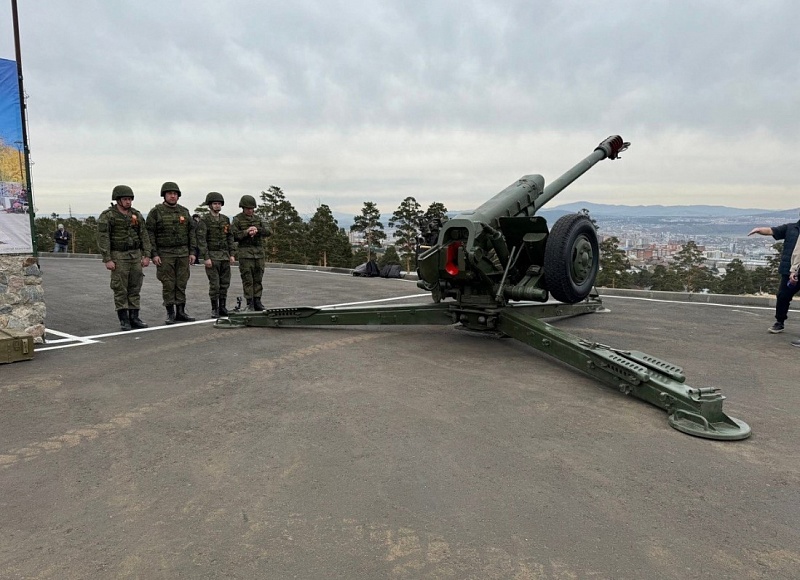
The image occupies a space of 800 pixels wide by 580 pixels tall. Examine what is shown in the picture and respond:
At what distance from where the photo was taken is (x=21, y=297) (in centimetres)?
578

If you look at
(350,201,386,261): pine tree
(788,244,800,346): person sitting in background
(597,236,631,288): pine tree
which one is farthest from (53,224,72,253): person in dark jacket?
(597,236,631,288): pine tree

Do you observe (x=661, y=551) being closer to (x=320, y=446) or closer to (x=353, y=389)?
(x=320, y=446)

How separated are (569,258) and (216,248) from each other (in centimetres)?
524

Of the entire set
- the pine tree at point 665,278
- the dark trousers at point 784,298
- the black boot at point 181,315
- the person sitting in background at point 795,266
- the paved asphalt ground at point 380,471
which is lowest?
the pine tree at point 665,278

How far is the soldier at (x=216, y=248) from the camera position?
7844mm

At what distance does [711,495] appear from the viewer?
2.63 meters

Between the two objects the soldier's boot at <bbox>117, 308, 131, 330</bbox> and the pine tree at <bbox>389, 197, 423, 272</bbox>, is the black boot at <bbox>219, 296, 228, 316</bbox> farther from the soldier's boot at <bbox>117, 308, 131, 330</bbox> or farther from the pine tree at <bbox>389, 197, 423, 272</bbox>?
the pine tree at <bbox>389, 197, 423, 272</bbox>

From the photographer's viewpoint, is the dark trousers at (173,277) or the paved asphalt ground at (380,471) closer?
the paved asphalt ground at (380,471)

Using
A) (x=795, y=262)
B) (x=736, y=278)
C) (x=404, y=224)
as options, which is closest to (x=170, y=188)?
(x=795, y=262)

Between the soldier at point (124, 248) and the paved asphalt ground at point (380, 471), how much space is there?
166 cm

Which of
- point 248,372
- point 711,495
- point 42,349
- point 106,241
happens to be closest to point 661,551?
point 711,495

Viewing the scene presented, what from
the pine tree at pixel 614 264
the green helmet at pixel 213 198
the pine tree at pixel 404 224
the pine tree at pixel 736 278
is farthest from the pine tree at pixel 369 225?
the green helmet at pixel 213 198

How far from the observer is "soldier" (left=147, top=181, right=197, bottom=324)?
7.32 meters

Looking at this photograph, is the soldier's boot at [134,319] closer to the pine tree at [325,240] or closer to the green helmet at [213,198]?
the green helmet at [213,198]
